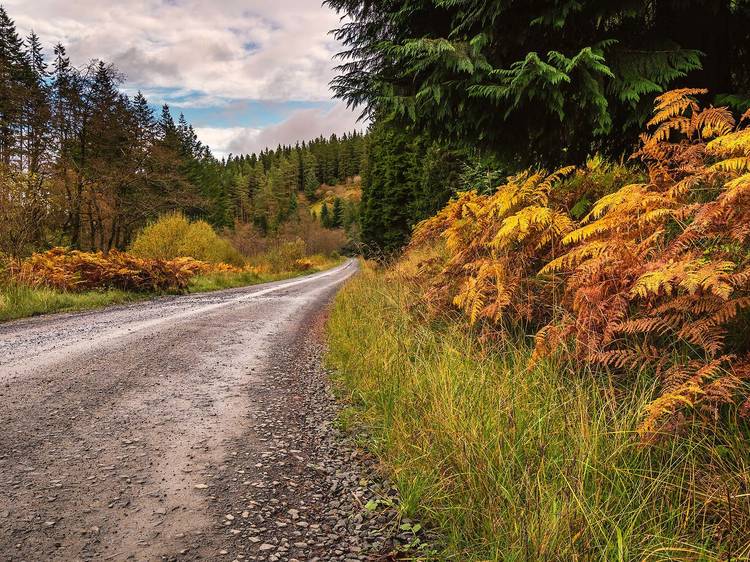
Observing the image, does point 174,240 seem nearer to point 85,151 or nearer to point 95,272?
point 85,151

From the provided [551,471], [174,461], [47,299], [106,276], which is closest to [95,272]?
[106,276]

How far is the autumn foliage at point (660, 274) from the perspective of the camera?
2.23 metres

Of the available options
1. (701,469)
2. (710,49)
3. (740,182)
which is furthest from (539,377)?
(710,49)

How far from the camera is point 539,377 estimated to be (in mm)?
2955

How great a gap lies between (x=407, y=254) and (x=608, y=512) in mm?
7407

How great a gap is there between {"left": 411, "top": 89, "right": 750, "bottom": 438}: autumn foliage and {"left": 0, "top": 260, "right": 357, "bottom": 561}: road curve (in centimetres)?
236

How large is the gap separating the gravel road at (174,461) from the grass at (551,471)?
351 millimetres

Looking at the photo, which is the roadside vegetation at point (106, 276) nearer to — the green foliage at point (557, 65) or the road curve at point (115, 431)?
the road curve at point (115, 431)

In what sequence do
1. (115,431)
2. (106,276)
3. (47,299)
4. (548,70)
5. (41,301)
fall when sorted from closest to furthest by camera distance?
1. (115,431)
2. (548,70)
3. (41,301)
4. (47,299)
5. (106,276)

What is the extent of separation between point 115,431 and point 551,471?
9.98ft

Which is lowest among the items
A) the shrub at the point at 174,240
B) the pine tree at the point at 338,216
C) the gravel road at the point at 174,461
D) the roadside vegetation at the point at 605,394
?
the gravel road at the point at 174,461

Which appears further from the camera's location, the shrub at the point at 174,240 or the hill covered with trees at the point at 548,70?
the shrub at the point at 174,240

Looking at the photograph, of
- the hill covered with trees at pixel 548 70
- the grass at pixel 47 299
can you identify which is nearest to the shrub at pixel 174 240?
the grass at pixel 47 299

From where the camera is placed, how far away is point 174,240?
22766mm
